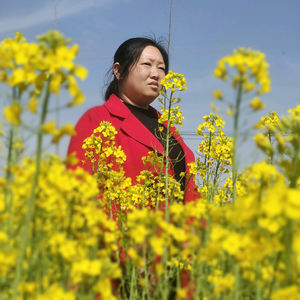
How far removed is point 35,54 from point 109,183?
1172mm

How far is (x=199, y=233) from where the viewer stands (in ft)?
2.74

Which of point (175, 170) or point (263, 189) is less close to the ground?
point (175, 170)

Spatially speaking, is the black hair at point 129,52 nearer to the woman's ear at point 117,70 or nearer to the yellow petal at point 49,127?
the woman's ear at point 117,70

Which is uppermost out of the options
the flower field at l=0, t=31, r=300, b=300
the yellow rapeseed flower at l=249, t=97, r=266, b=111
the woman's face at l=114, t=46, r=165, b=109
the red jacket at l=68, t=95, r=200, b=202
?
the woman's face at l=114, t=46, r=165, b=109

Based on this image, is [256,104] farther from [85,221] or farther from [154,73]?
[154,73]

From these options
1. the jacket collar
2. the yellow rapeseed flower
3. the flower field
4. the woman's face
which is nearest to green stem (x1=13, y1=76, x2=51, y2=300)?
the flower field

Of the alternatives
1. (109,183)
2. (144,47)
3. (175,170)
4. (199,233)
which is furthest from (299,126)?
(144,47)

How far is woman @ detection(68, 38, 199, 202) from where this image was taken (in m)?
2.51

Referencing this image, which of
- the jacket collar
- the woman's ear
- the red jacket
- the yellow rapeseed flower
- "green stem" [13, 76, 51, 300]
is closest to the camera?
"green stem" [13, 76, 51, 300]

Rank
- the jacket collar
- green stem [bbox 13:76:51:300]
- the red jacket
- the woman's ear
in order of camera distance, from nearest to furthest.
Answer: green stem [bbox 13:76:51:300] < the red jacket < the jacket collar < the woman's ear

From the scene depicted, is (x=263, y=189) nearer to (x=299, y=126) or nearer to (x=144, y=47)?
(x=299, y=126)

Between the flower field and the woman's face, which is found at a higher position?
the woman's face

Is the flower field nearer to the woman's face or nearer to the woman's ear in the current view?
the woman's face

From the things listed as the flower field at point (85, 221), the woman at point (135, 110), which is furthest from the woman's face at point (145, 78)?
the flower field at point (85, 221)
